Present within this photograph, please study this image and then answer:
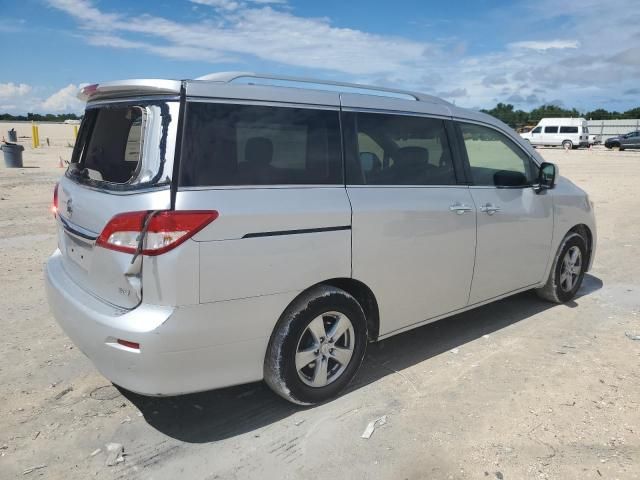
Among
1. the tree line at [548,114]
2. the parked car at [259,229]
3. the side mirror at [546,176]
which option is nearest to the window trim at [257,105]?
the parked car at [259,229]

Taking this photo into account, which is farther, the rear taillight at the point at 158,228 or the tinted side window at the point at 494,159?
the tinted side window at the point at 494,159

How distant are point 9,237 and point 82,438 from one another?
5.76 meters

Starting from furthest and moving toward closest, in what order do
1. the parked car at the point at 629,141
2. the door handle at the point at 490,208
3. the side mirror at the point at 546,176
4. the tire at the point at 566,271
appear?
the parked car at the point at 629,141, the tire at the point at 566,271, the side mirror at the point at 546,176, the door handle at the point at 490,208

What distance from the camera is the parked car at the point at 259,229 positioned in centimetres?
274

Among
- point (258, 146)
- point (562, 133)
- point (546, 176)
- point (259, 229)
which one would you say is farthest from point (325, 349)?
point (562, 133)

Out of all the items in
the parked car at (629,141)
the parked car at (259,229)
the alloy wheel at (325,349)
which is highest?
the parked car at (629,141)

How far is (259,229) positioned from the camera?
2.89 m

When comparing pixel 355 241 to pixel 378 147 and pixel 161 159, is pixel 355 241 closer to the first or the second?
pixel 378 147

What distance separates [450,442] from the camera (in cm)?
310

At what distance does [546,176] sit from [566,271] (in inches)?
44.3

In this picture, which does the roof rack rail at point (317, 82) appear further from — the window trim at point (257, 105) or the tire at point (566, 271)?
the tire at point (566, 271)

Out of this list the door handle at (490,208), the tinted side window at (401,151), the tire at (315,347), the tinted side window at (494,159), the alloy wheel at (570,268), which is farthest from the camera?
the alloy wheel at (570,268)

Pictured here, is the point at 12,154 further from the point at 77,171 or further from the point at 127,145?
the point at 127,145

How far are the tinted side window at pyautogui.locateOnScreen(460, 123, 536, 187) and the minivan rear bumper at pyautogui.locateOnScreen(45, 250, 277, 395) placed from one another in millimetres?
2320
